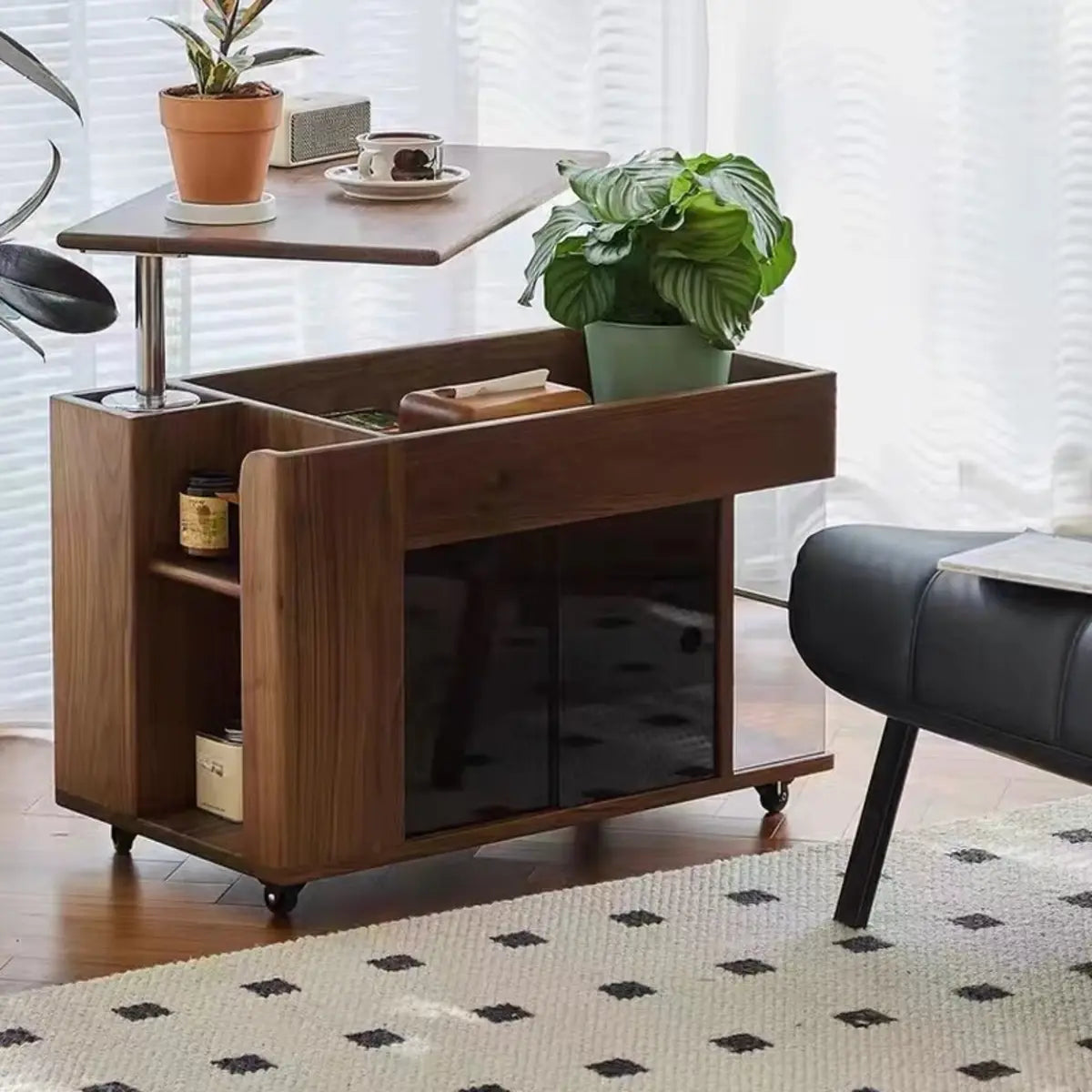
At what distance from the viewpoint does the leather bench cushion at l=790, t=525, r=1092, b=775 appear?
239 cm

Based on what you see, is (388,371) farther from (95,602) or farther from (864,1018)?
(864,1018)

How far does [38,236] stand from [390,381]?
0.68 meters

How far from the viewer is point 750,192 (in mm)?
2988

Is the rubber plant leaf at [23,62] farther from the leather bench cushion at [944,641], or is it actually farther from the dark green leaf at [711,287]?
the leather bench cushion at [944,641]

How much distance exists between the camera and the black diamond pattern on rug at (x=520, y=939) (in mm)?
2736

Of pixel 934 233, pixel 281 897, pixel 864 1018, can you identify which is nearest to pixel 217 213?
pixel 281 897

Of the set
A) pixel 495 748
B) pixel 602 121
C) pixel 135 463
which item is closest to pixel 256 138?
pixel 135 463

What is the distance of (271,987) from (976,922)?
0.79 metres

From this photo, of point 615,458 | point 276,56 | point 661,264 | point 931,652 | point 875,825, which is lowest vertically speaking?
point 875,825

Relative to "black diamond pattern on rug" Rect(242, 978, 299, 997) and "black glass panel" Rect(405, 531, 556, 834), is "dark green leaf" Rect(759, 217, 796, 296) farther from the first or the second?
"black diamond pattern on rug" Rect(242, 978, 299, 997)

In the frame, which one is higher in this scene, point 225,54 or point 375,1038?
point 225,54

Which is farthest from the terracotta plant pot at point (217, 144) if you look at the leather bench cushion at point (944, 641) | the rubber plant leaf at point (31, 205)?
the leather bench cushion at point (944, 641)

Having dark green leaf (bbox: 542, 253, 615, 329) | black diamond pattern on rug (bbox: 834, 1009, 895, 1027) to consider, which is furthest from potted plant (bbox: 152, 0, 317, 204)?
black diamond pattern on rug (bbox: 834, 1009, 895, 1027)

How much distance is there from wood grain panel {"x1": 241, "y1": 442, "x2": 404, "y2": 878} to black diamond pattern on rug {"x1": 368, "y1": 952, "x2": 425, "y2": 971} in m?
0.16
